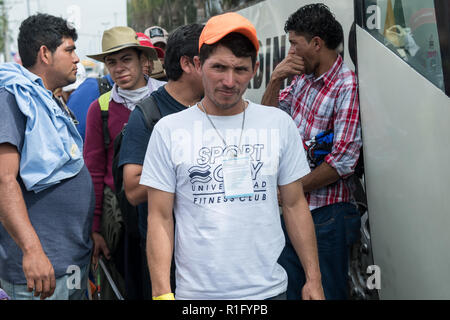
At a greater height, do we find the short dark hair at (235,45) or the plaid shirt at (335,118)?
the short dark hair at (235,45)

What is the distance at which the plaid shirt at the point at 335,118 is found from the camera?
3170mm

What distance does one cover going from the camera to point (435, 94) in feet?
8.32

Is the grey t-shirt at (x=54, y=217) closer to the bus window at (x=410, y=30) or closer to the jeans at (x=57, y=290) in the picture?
the jeans at (x=57, y=290)

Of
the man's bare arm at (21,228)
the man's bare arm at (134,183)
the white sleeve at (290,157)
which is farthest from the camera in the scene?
the man's bare arm at (134,183)

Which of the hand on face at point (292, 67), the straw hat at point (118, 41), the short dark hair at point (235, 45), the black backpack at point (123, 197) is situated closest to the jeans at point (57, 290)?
the black backpack at point (123, 197)

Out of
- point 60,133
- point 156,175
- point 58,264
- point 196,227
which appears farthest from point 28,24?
point 196,227

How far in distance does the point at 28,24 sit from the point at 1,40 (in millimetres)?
54173

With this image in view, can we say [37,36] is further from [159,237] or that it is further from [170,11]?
[170,11]

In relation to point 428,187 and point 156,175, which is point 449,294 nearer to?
point 428,187

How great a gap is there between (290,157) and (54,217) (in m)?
1.29

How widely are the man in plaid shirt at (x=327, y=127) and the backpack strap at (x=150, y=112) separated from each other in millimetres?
881

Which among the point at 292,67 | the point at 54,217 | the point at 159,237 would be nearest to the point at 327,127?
the point at 292,67

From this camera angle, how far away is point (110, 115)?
3842 millimetres

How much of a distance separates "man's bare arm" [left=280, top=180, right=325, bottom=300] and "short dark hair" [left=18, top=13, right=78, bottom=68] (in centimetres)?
171
